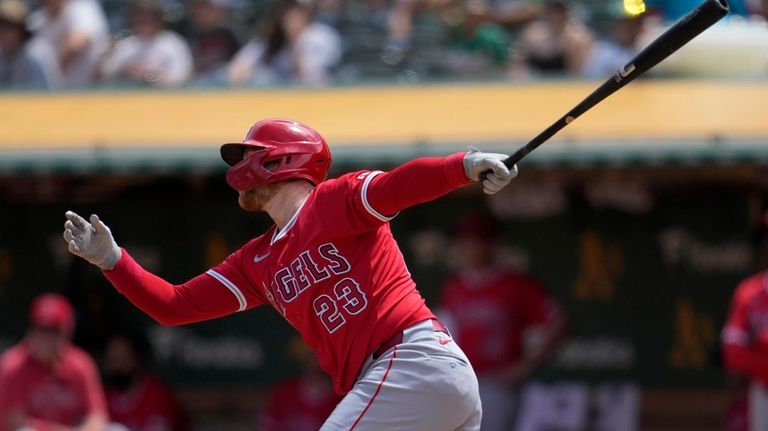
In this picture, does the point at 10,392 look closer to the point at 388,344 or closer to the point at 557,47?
the point at 557,47

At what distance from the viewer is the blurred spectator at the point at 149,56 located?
29.6 feet

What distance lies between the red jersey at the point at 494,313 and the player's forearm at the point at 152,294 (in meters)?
3.43

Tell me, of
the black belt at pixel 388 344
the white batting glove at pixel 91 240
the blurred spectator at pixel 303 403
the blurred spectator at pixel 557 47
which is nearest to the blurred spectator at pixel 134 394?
the blurred spectator at pixel 303 403

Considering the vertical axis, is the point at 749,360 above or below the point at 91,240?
below

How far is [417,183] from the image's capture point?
388cm

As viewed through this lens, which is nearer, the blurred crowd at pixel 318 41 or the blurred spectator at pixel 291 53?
the blurred crowd at pixel 318 41

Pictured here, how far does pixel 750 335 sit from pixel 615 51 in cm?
210

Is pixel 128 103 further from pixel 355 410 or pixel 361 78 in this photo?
pixel 355 410

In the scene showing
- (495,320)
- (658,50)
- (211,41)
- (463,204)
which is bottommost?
(495,320)

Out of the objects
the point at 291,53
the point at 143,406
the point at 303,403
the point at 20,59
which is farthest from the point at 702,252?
the point at 20,59

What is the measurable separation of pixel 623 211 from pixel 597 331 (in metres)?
0.72

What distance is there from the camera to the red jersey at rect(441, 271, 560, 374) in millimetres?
7730

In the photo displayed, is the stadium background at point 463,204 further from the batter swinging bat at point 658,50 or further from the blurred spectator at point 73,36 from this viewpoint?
the batter swinging bat at point 658,50

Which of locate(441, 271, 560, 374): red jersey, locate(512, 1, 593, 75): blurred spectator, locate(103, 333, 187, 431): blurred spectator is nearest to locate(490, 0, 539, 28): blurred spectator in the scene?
locate(512, 1, 593, 75): blurred spectator
